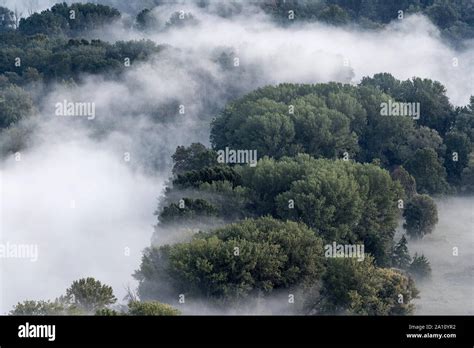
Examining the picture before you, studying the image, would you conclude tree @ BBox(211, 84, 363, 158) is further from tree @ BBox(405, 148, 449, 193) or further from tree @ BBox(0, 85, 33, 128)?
tree @ BBox(0, 85, 33, 128)

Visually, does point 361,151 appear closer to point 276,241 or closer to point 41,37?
point 276,241

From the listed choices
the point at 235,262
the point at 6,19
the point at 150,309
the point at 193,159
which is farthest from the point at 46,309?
the point at 6,19

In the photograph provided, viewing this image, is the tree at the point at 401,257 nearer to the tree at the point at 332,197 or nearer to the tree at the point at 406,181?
the tree at the point at 332,197

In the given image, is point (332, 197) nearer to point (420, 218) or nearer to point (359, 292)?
point (359, 292)

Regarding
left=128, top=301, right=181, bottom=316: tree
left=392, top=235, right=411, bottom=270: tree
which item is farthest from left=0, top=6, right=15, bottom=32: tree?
left=128, top=301, right=181, bottom=316: tree

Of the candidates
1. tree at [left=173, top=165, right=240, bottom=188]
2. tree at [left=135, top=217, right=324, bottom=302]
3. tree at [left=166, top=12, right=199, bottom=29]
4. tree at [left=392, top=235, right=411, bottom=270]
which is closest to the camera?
tree at [left=135, top=217, right=324, bottom=302]

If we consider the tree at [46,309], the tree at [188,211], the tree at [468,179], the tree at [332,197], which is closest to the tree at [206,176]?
the tree at [332,197]
